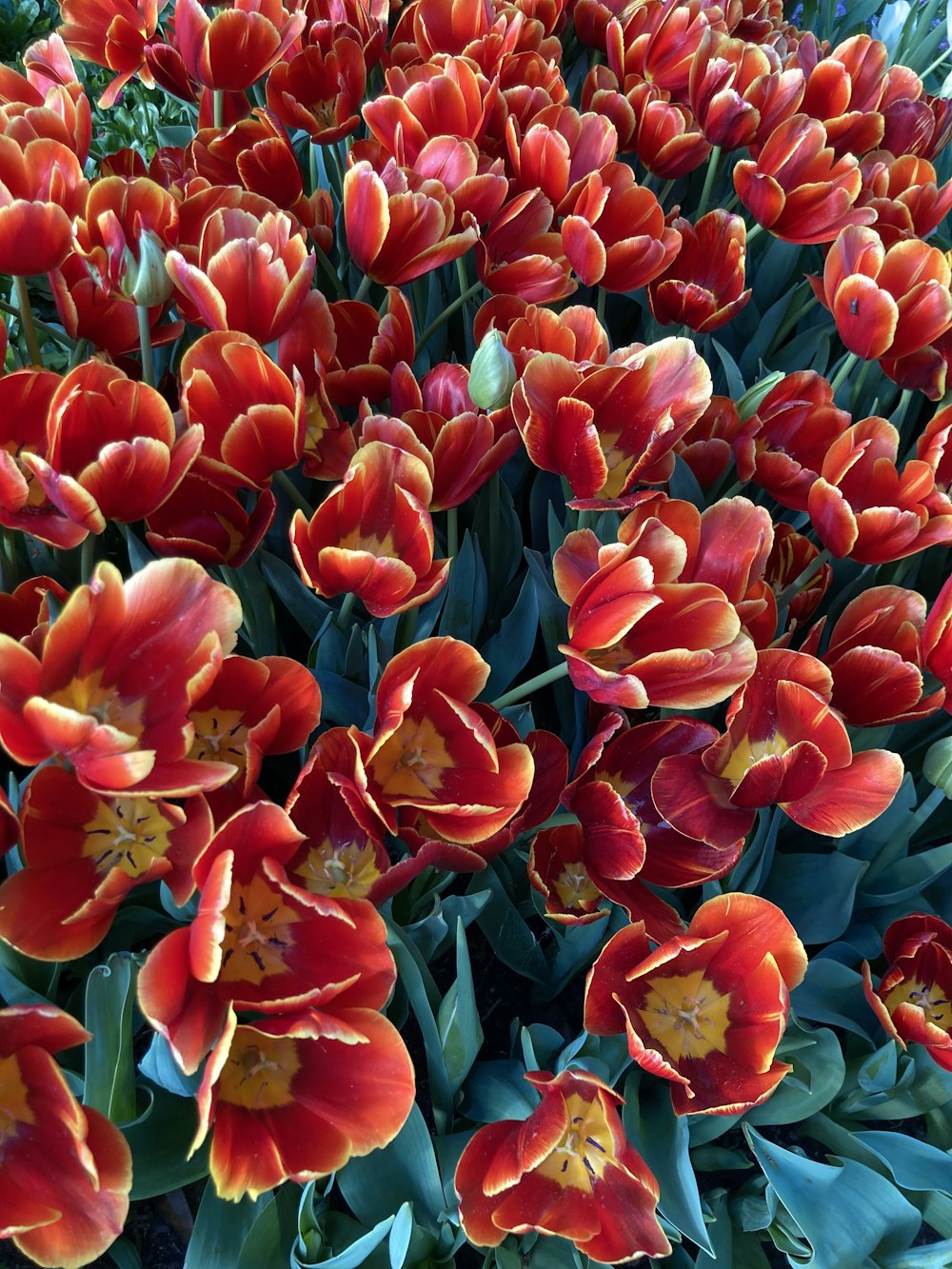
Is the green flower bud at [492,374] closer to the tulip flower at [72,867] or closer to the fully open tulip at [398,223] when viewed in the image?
the fully open tulip at [398,223]

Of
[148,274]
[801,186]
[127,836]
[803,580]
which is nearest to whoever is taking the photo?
[127,836]

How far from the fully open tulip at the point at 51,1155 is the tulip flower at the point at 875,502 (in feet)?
2.44

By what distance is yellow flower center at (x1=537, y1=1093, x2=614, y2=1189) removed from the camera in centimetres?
70

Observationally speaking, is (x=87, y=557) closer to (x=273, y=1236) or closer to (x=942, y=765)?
(x=273, y=1236)

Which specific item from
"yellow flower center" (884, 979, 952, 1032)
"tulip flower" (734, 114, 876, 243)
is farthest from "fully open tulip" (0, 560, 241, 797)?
"tulip flower" (734, 114, 876, 243)

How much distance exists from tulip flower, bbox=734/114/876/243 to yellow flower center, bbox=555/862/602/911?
82cm

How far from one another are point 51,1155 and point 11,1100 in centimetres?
4

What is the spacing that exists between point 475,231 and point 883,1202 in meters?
0.98

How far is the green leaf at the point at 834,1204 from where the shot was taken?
818mm

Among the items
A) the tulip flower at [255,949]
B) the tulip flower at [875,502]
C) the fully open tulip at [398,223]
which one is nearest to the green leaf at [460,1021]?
the tulip flower at [255,949]

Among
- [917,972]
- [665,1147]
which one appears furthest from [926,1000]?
[665,1147]

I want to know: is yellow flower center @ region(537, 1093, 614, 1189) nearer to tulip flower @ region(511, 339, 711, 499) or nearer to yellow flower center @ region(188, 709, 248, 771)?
yellow flower center @ region(188, 709, 248, 771)

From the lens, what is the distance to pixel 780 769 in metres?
0.70

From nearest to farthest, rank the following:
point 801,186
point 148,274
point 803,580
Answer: point 148,274, point 803,580, point 801,186
